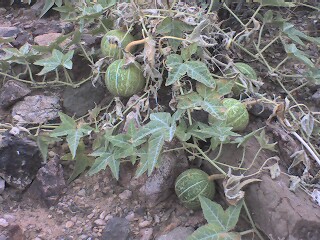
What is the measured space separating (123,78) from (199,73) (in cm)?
36

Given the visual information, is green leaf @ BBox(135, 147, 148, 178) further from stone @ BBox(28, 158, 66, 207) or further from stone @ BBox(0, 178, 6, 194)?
stone @ BBox(0, 178, 6, 194)

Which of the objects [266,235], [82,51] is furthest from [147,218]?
[82,51]

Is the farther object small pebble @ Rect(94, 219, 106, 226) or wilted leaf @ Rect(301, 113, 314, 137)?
wilted leaf @ Rect(301, 113, 314, 137)

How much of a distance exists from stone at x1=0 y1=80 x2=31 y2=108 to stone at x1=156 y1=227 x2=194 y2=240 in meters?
1.05

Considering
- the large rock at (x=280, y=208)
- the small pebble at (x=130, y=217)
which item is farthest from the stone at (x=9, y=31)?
the large rock at (x=280, y=208)

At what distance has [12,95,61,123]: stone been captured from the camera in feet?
8.68

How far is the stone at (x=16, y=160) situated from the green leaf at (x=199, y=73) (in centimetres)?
77

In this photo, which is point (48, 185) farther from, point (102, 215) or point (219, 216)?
point (219, 216)

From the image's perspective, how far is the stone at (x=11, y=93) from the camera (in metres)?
2.72

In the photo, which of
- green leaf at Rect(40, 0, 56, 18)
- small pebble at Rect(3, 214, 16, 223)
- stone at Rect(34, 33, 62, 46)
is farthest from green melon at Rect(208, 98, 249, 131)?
green leaf at Rect(40, 0, 56, 18)

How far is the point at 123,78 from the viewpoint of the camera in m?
2.44

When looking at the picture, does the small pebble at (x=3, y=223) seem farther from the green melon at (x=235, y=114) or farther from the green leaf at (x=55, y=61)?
the green melon at (x=235, y=114)

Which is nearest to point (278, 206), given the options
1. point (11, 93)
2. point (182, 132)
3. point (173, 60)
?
point (182, 132)

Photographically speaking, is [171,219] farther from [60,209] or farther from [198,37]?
[198,37]
